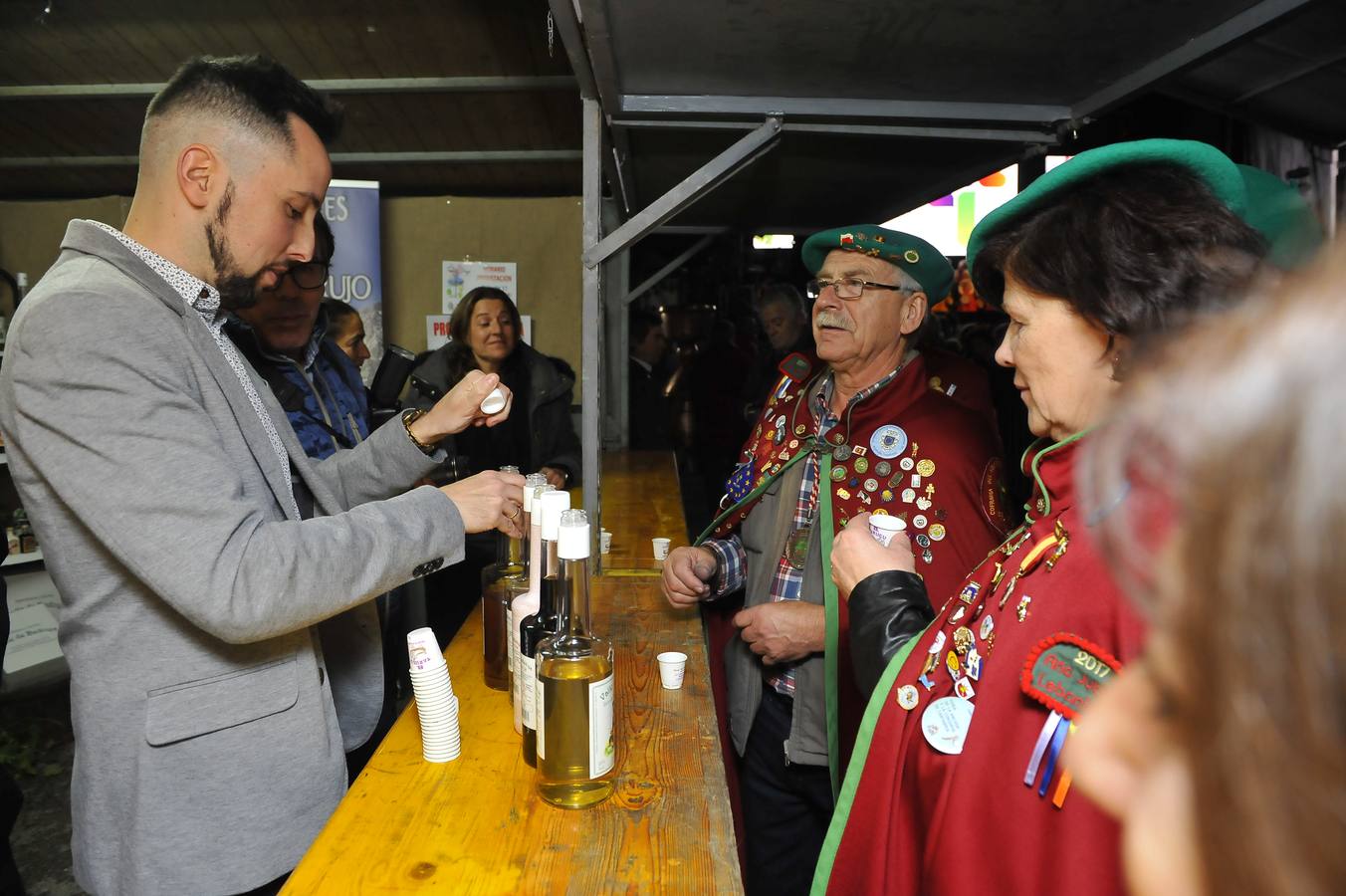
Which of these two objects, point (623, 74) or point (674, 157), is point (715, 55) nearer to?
point (623, 74)

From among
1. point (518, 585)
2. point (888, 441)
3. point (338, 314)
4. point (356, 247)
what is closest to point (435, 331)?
point (356, 247)

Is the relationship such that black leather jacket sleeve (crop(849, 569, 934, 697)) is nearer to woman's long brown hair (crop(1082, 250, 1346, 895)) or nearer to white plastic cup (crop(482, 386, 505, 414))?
white plastic cup (crop(482, 386, 505, 414))

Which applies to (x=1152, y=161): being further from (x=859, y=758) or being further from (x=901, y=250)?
(x=901, y=250)

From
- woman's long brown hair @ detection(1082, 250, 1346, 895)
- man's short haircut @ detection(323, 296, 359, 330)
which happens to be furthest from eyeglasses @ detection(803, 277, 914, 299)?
man's short haircut @ detection(323, 296, 359, 330)

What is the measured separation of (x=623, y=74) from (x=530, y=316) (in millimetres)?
3381

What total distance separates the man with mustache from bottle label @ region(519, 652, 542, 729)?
2.77 feet

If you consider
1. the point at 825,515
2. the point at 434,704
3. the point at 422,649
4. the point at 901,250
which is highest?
the point at 901,250

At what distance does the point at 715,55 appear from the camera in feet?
6.26

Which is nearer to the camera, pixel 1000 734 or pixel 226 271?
pixel 1000 734

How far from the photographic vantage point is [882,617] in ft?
4.69

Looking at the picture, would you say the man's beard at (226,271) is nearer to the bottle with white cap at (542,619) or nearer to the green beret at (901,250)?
the bottle with white cap at (542,619)

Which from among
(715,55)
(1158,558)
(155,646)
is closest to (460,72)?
(715,55)

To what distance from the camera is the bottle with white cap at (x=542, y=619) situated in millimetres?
1225

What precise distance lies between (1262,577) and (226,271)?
1571 millimetres
